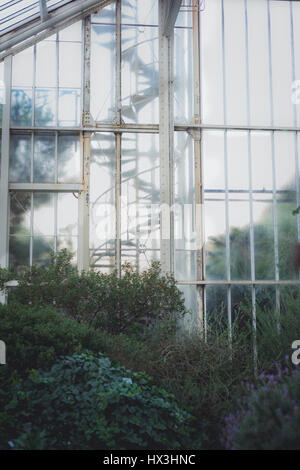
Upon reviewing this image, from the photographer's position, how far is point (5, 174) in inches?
306

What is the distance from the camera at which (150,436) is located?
3484 mm

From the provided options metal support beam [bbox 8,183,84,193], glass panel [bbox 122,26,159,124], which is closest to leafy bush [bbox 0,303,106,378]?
metal support beam [bbox 8,183,84,193]

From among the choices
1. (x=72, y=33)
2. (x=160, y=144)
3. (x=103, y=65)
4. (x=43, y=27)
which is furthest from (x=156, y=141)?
(x=43, y=27)

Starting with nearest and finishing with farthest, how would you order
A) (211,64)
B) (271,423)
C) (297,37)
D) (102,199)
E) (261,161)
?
(271,423), (102,199), (261,161), (211,64), (297,37)

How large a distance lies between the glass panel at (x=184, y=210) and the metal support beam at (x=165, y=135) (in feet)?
0.59

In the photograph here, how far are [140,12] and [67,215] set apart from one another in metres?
3.77

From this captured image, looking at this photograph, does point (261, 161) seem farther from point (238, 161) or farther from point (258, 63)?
point (258, 63)

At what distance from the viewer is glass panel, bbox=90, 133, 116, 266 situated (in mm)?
7863

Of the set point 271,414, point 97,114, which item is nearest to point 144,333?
point 271,414

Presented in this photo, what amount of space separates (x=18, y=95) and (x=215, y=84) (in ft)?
11.0

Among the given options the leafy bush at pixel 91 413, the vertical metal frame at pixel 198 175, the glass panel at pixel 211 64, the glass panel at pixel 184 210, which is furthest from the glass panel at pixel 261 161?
the leafy bush at pixel 91 413

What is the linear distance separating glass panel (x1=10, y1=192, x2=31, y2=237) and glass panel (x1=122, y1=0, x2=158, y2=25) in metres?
3.53

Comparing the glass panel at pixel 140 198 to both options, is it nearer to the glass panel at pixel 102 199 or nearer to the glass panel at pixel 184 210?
the glass panel at pixel 102 199

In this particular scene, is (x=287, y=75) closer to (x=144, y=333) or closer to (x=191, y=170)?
(x=191, y=170)
